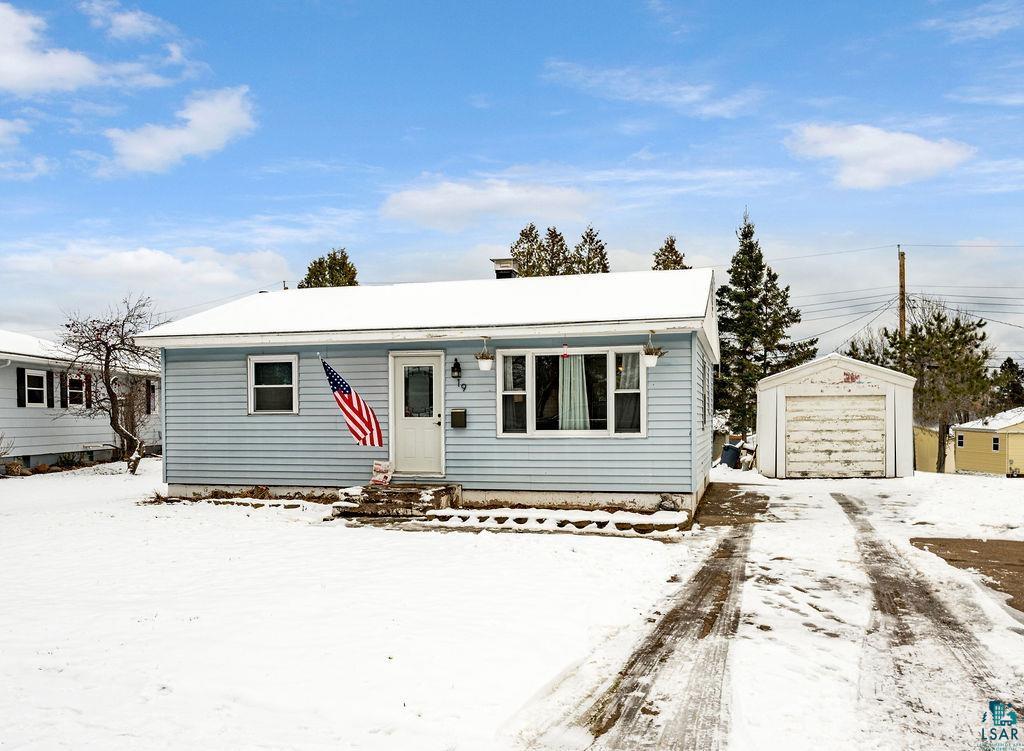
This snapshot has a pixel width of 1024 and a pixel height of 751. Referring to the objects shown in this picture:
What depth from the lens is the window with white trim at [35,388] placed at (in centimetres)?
2073

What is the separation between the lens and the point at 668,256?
34094 mm

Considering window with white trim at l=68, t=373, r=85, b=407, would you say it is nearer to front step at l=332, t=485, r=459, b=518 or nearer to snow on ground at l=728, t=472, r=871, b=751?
front step at l=332, t=485, r=459, b=518

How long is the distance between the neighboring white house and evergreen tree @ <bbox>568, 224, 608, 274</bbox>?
2093 cm

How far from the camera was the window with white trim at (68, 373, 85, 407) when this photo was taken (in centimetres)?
2242

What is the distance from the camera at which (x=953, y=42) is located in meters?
13.1

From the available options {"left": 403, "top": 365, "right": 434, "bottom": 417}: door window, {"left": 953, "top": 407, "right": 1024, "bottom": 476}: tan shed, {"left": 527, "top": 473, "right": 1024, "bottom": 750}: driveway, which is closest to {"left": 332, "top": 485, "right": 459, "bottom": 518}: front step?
{"left": 403, "top": 365, "right": 434, "bottom": 417}: door window

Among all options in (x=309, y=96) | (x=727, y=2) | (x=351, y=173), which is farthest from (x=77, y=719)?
(x=351, y=173)

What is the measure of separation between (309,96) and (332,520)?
10401 millimetres

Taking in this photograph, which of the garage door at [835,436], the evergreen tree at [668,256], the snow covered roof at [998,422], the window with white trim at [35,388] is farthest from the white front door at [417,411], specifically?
the snow covered roof at [998,422]

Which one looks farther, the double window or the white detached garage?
the white detached garage

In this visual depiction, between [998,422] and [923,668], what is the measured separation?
2996cm

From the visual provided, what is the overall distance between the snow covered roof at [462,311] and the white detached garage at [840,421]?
5.24 m

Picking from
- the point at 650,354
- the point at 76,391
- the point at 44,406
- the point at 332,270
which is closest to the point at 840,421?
the point at 650,354

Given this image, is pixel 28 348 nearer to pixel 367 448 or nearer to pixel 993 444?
pixel 367 448
